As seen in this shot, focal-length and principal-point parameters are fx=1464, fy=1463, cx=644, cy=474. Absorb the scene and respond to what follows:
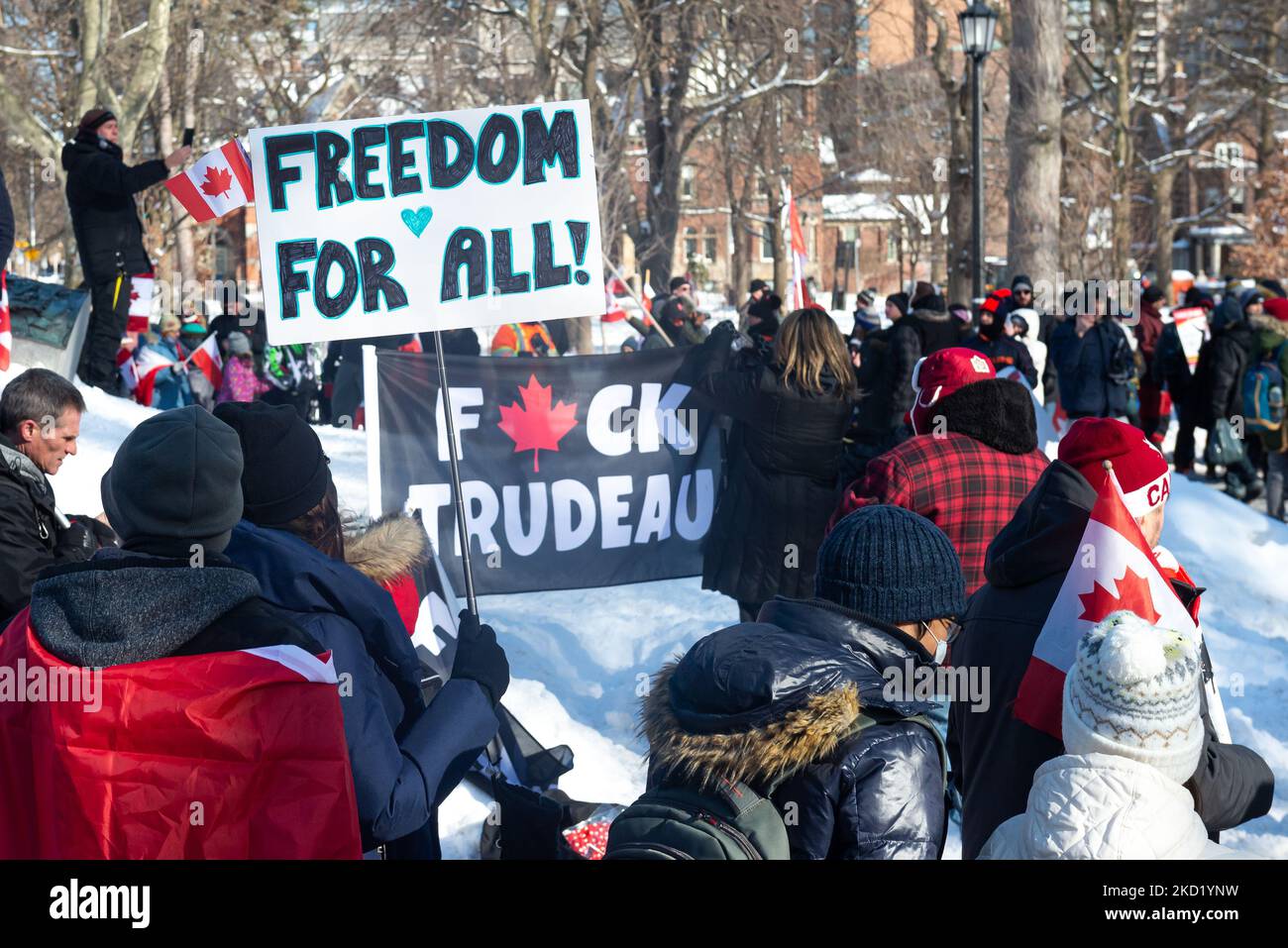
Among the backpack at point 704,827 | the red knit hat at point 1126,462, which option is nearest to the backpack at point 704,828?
the backpack at point 704,827

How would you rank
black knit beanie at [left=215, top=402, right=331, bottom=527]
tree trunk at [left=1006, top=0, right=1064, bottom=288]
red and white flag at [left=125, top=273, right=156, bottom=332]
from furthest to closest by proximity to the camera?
1. tree trunk at [left=1006, top=0, right=1064, bottom=288]
2. red and white flag at [left=125, top=273, right=156, bottom=332]
3. black knit beanie at [left=215, top=402, right=331, bottom=527]

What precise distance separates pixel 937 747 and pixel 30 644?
1.50 metres

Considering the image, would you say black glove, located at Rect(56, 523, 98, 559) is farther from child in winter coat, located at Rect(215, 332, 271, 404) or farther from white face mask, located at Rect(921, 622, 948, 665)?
child in winter coat, located at Rect(215, 332, 271, 404)

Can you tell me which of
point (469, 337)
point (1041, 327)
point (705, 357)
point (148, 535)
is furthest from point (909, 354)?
point (1041, 327)

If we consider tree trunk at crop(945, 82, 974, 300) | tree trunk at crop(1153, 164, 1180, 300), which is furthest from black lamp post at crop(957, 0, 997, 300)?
tree trunk at crop(1153, 164, 1180, 300)

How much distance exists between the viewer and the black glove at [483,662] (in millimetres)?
3121

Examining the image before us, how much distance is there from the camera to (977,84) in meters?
15.7

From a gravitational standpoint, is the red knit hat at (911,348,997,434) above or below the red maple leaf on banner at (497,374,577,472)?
above

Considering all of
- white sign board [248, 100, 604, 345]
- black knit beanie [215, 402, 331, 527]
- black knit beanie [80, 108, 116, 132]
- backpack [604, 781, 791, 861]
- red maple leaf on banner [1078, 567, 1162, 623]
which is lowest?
backpack [604, 781, 791, 861]

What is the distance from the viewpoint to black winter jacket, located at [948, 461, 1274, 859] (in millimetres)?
3078

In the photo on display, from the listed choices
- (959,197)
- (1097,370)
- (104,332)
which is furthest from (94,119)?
(959,197)

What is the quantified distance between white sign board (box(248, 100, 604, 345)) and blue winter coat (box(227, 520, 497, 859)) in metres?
2.31

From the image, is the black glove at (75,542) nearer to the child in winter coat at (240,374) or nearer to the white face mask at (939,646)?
the white face mask at (939,646)
